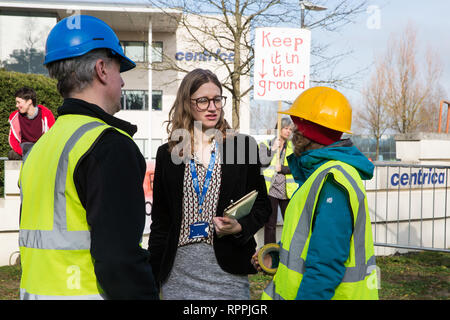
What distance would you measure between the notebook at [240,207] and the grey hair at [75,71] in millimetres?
953

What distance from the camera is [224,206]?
248 centimetres

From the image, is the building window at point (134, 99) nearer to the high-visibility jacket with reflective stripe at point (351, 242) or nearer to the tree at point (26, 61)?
the tree at point (26, 61)

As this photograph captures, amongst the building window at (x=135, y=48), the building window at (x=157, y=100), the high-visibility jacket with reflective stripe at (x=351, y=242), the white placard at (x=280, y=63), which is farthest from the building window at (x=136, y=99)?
the high-visibility jacket with reflective stripe at (x=351, y=242)

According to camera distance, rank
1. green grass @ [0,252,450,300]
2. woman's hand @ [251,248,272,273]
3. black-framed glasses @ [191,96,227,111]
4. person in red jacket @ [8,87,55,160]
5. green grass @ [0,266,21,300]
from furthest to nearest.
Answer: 1. person in red jacket @ [8,87,55,160]
2. green grass @ [0,252,450,300]
3. green grass @ [0,266,21,300]
4. black-framed glasses @ [191,96,227,111]
5. woman's hand @ [251,248,272,273]

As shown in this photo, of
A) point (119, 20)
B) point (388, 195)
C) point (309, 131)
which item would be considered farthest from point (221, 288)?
point (119, 20)

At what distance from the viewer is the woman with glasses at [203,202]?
94.6 inches

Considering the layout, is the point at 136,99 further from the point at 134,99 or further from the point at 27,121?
the point at 27,121

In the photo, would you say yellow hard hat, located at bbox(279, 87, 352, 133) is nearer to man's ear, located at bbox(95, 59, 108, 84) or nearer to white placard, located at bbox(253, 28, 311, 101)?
man's ear, located at bbox(95, 59, 108, 84)

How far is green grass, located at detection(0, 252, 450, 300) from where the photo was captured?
539 centimetres

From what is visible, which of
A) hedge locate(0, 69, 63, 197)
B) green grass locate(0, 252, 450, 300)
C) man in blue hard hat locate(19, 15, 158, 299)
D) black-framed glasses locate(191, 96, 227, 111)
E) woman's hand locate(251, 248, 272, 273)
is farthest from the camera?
hedge locate(0, 69, 63, 197)

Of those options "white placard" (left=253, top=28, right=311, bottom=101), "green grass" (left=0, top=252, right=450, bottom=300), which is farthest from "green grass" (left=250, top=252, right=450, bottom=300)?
"white placard" (left=253, top=28, right=311, bottom=101)

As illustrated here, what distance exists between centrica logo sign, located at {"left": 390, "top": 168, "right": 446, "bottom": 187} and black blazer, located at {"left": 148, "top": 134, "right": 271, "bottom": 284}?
5.73 metres

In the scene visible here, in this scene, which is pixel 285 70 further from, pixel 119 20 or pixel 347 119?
pixel 119 20

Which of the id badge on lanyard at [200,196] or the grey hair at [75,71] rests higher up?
the grey hair at [75,71]
